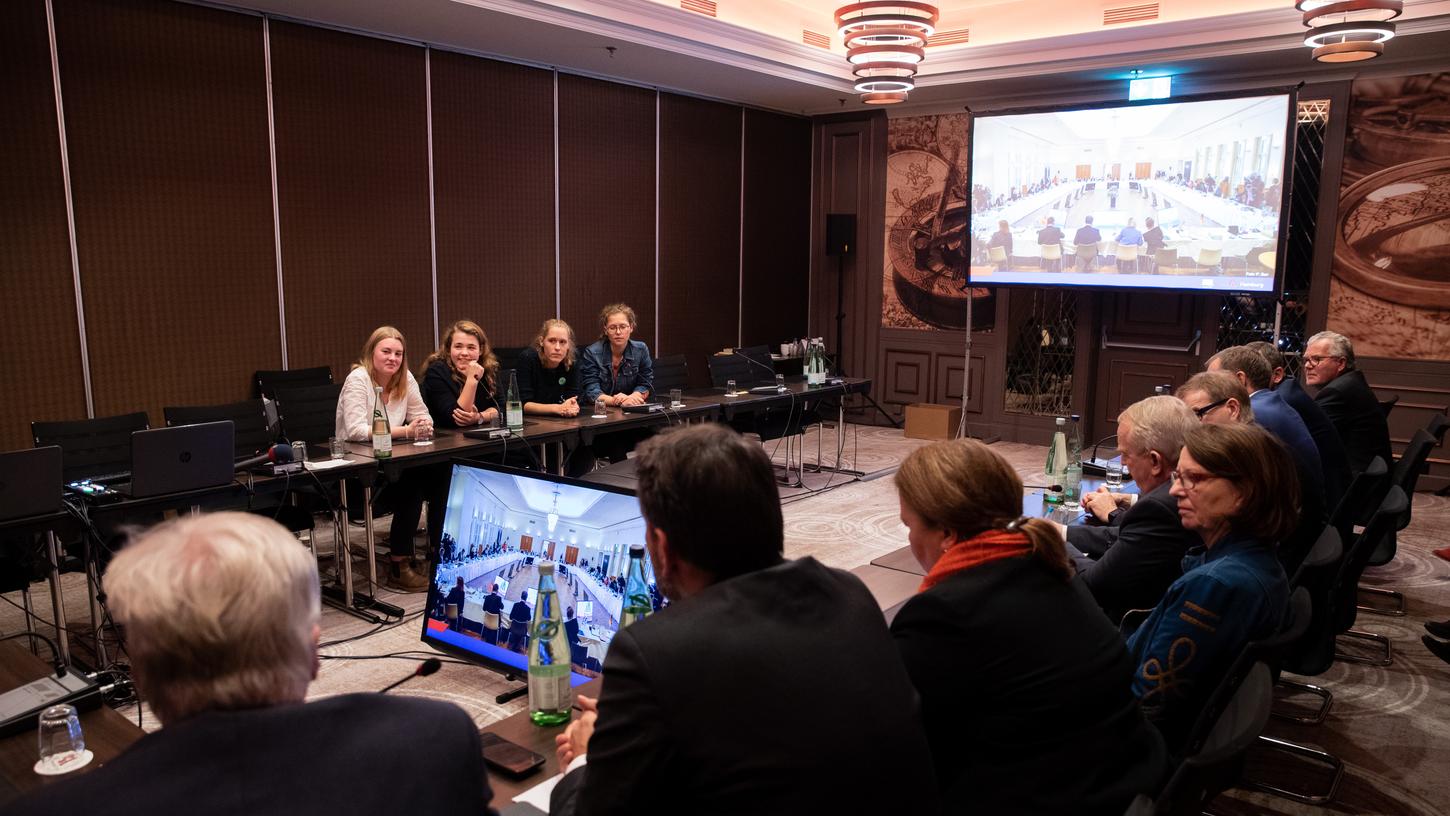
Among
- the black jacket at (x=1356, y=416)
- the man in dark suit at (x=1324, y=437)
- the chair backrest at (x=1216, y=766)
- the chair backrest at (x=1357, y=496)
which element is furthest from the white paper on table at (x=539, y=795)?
the black jacket at (x=1356, y=416)

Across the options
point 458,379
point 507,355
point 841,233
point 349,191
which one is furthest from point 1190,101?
point 349,191

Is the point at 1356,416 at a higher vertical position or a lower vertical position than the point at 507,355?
lower

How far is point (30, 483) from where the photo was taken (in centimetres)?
315

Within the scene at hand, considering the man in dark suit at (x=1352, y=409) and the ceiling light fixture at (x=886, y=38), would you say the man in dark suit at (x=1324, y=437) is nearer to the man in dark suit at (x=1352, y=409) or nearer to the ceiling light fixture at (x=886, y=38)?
the man in dark suit at (x=1352, y=409)

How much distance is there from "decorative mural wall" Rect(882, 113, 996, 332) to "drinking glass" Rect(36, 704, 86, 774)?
7.52 metres

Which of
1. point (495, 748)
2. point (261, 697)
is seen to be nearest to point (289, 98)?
point (495, 748)

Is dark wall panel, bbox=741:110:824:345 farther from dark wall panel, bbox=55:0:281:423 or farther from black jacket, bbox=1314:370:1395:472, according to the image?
black jacket, bbox=1314:370:1395:472

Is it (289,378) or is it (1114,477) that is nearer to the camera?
(1114,477)

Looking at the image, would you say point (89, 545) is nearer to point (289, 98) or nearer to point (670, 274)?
point (289, 98)

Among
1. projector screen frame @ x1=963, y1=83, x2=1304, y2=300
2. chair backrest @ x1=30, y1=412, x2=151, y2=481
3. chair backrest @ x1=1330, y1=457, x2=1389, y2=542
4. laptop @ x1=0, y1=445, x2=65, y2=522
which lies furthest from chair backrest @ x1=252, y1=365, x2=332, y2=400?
projector screen frame @ x1=963, y1=83, x2=1304, y2=300

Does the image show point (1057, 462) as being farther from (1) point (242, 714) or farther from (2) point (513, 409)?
(1) point (242, 714)

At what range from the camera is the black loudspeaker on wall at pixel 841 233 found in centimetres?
896

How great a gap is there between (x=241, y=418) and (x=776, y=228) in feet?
18.3

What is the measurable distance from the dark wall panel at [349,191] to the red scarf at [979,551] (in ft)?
15.5
